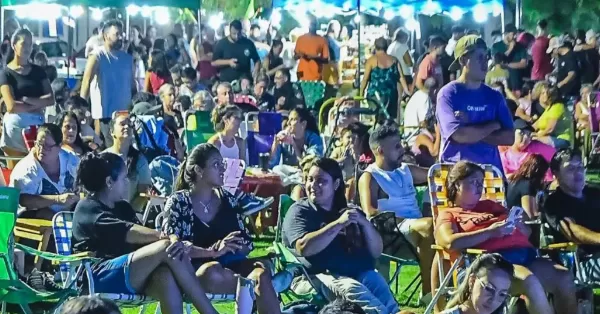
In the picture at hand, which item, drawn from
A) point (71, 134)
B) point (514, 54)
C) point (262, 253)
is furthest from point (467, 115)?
point (514, 54)

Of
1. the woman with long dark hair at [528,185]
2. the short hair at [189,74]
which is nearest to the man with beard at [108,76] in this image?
the short hair at [189,74]

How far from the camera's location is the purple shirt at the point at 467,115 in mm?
7180

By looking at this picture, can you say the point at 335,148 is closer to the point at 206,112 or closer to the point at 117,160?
the point at 206,112

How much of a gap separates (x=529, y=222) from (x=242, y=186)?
3124 mm

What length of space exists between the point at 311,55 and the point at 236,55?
1825 millimetres

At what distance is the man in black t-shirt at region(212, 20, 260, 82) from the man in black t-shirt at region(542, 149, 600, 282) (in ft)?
30.8

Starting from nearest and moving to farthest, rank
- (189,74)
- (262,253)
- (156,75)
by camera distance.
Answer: (262,253)
(189,74)
(156,75)

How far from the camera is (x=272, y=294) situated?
19.2 ft

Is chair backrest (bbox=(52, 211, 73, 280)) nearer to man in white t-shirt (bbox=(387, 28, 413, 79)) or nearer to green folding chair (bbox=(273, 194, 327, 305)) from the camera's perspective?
green folding chair (bbox=(273, 194, 327, 305))

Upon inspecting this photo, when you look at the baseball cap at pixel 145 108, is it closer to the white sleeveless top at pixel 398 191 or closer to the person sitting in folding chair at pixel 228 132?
the person sitting in folding chair at pixel 228 132

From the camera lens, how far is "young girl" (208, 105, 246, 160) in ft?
32.0

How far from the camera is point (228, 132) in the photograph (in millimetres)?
9789

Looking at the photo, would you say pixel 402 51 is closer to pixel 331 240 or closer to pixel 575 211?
pixel 575 211

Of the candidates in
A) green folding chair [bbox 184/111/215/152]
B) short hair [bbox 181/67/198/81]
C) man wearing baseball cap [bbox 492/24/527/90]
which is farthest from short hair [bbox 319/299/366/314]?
man wearing baseball cap [bbox 492/24/527/90]
